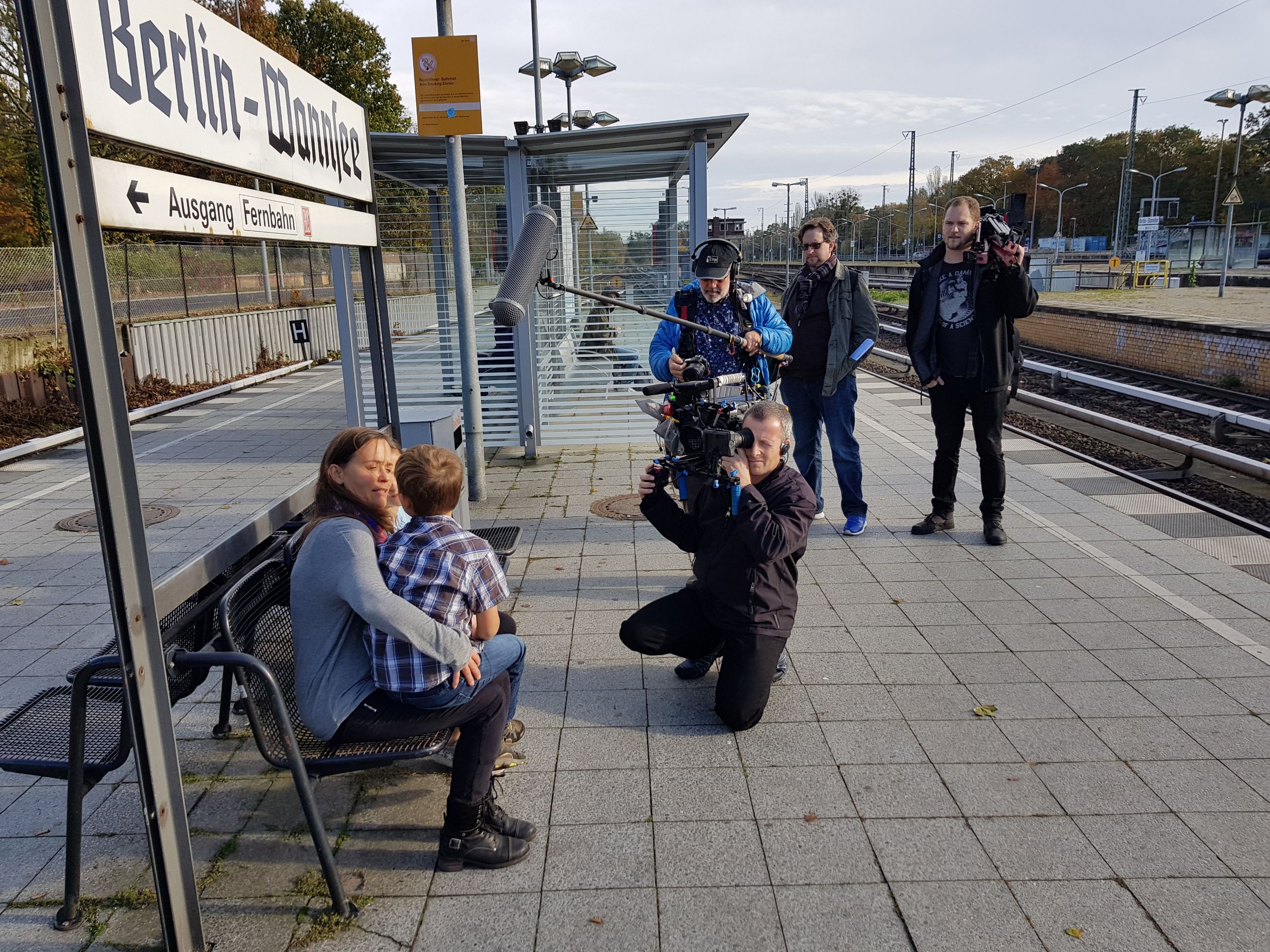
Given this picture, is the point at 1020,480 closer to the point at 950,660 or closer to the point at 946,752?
the point at 950,660

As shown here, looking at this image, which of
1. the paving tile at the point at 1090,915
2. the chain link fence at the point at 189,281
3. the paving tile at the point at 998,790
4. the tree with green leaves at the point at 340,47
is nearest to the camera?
the paving tile at the point at 1090,915

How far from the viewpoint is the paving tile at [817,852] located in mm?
2844

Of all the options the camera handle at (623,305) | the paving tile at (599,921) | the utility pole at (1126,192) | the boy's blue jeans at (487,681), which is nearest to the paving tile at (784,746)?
the paving tile at (599,921)

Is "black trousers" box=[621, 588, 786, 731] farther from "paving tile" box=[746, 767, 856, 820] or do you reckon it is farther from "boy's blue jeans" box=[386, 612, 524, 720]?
"boy's blue jeans" box=[386, 612, 524, 720]

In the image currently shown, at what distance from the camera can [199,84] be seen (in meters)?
2.76

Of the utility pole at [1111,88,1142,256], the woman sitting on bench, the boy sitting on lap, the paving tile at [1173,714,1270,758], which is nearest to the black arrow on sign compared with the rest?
the woman sitting on bench

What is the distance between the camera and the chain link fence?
34.8 feet

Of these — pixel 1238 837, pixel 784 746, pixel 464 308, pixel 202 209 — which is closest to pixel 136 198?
pixel 202 209

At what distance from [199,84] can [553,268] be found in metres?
5.53

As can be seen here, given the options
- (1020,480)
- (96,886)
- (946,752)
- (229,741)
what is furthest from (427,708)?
(1020,480)

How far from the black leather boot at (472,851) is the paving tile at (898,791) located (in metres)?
1.24

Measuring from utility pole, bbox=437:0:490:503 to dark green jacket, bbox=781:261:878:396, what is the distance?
2906 mm

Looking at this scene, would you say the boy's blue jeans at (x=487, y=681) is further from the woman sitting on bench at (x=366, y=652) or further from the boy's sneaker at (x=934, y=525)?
the boy's sneaker at (x=934, y=525)

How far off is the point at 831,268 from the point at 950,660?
2.89 metres
